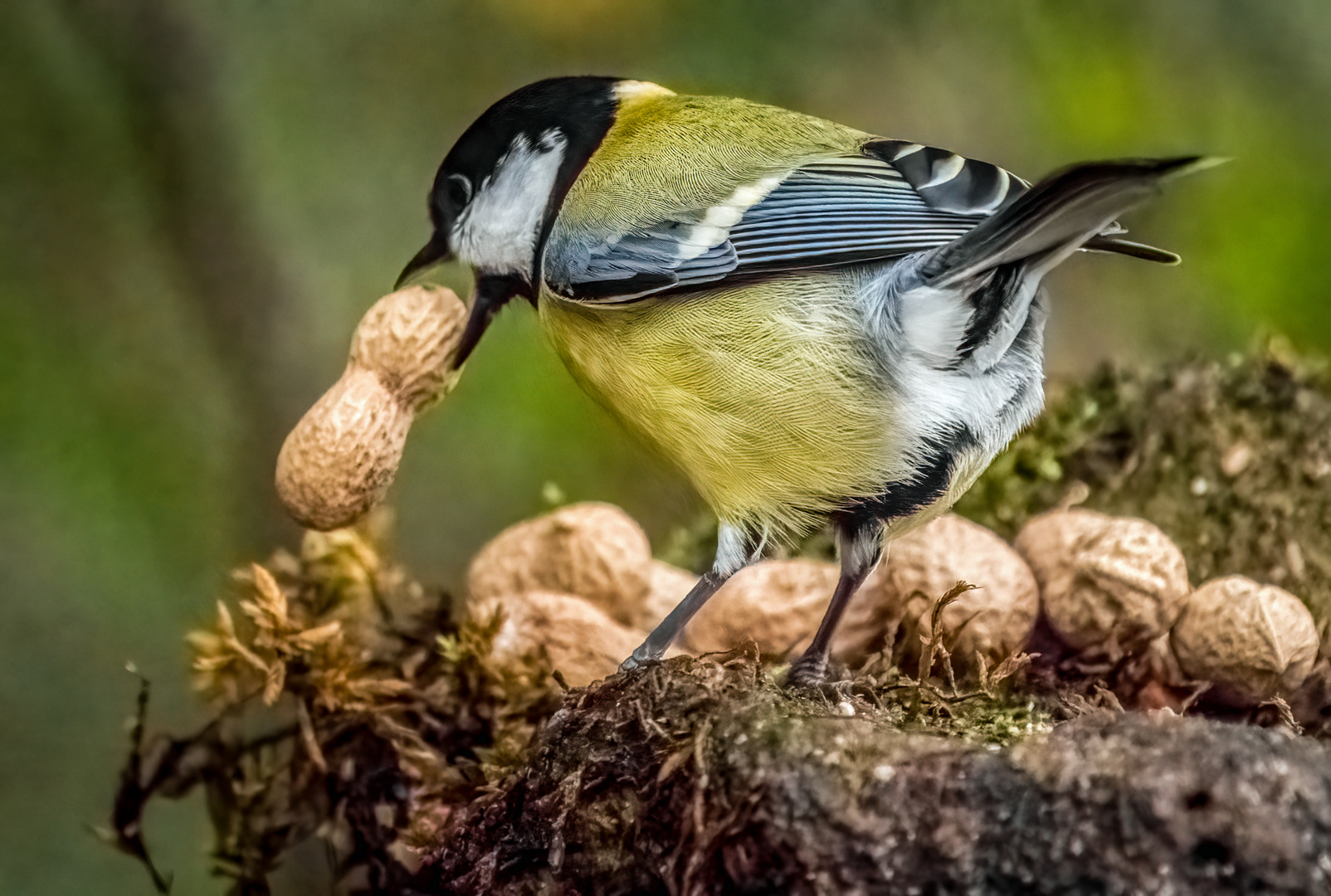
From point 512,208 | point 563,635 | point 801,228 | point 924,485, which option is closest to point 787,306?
point 801,228

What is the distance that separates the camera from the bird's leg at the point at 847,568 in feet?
3.17

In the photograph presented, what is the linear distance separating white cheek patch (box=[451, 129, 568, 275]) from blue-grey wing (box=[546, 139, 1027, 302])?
0.07 m

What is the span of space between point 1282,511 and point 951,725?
2.67 ft

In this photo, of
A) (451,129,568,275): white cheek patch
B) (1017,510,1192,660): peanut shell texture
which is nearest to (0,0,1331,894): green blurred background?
(451,129,568,275): white cheek patch

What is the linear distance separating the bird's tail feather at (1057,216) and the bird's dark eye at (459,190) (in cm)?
46

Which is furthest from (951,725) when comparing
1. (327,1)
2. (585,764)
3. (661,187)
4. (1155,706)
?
(327,1)

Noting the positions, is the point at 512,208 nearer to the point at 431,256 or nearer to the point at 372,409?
the point at 431,256

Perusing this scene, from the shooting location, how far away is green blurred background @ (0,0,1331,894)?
0.94m

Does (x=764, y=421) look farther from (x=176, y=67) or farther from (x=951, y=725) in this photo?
(x=176, y=67)

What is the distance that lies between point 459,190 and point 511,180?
0.06 metres

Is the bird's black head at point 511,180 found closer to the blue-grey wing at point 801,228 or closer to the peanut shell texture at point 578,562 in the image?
the blue-grey wing at point 801,228

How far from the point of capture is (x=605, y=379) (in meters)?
0.95

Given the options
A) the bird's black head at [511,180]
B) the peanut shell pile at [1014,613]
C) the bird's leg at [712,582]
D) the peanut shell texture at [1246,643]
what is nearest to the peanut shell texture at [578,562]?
the peanut shell pile at [1014,613]

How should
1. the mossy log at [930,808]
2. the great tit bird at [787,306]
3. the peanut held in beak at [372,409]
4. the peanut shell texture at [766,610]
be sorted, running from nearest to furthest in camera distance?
the mossy log at [930,808]
the great tit bird at [787,306]
the peanut held in beak at [372,409]
the peanut shell texture at [766,610]
